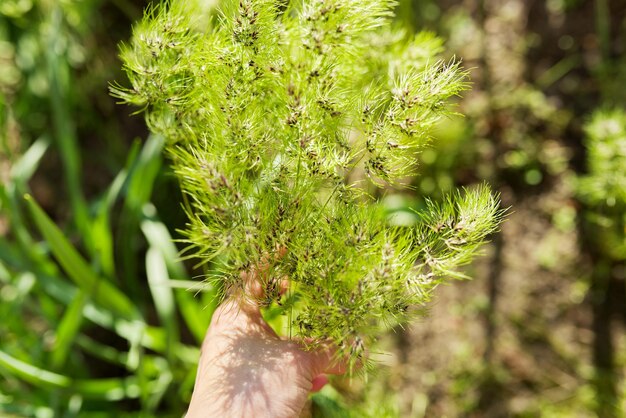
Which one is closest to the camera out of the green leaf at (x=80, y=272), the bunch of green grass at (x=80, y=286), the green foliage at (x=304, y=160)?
the green foliage at (x=304, y=160)

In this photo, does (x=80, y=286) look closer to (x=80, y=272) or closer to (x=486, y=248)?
(x=80, y=272)

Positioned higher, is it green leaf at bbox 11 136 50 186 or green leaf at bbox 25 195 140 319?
green leaf at bbox 11 136 50 186

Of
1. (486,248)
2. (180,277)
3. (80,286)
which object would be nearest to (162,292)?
(180,277)

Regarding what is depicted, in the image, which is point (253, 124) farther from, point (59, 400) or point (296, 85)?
point (59, 400)

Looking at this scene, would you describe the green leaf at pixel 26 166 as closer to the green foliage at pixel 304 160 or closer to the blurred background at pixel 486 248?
the blurred background at pixel 486 248

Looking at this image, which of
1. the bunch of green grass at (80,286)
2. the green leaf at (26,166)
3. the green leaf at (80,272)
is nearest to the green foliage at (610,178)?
the bunch of green grass at (80,286)

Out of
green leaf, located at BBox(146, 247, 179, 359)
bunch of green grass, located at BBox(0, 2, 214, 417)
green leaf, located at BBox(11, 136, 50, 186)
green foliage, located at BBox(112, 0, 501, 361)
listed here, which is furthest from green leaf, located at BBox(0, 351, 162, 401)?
green foliage, located at BBox(112, 0, 501, 361)

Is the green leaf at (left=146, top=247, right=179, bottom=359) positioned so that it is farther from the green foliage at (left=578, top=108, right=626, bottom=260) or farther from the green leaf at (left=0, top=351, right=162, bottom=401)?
the green foliage at (left=578, top=108, right=626, bottom=260)
